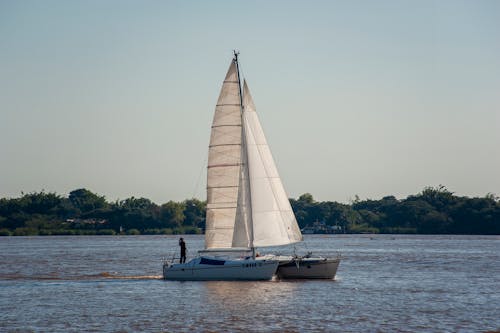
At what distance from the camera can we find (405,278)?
227 ft

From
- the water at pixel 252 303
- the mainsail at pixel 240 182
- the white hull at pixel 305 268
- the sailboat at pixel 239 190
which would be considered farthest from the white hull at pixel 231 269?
the white hull at pixel 305 268

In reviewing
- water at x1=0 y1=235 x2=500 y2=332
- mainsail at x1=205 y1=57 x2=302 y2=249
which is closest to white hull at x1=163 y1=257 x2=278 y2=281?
water at x1=0 y1=235 x2=500 y2=332

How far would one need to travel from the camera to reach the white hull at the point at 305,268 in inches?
2493

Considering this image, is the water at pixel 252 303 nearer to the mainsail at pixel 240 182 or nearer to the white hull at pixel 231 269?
the white hull at pixel 231 269

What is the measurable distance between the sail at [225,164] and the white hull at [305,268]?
14.4 feet

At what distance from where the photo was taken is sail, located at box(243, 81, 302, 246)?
203 ft

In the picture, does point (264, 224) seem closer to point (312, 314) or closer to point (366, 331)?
point (312, 314)

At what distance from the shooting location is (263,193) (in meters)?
62.6

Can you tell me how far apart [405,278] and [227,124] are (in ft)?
63.0

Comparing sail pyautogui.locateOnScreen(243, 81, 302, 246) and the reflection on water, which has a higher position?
sail pyautogui.locateOnScreen(243, 81, 302, 246)

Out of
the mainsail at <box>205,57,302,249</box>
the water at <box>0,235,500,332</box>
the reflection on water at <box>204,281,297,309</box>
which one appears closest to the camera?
the water at <box>0,235,500,332</box>

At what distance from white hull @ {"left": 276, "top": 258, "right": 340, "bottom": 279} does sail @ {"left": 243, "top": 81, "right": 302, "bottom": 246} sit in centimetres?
204

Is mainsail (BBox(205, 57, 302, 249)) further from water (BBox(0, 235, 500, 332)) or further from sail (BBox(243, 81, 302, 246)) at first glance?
water (BBox(0, 235, 500, 332))

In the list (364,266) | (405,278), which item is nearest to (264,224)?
(405,278)
